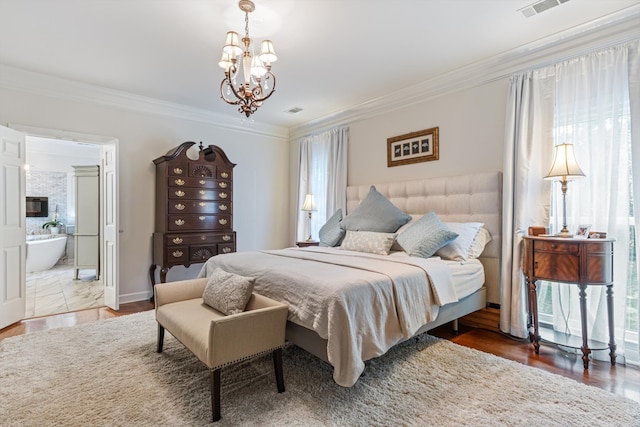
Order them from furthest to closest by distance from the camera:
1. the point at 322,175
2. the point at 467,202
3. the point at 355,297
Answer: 1. the point at 322,175
2. the point at 467,202
3. the point at 355,297

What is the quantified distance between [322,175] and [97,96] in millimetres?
3244

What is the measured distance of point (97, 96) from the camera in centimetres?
407

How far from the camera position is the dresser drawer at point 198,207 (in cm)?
429

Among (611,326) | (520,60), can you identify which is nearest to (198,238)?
(520,60)

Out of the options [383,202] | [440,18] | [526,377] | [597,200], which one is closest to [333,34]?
[440,18]

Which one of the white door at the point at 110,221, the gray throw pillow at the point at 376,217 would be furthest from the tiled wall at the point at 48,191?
the gray throw pillow at the point at 376,217

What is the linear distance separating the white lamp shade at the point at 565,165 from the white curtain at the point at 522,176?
0.33m

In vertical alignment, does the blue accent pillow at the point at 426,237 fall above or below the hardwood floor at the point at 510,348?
above

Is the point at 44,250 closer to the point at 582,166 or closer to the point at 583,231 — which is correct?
the point at 583,231

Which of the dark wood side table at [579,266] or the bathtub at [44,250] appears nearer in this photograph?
the dark wood side table at [579,266]

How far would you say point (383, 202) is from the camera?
13.0 feet

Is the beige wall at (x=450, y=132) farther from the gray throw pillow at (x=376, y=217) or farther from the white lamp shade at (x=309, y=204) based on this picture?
the white lamp shade at (x=309, y=204)

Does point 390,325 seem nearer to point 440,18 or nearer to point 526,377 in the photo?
point 526,377

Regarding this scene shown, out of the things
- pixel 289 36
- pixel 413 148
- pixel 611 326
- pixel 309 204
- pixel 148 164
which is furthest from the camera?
pixel 309 204
